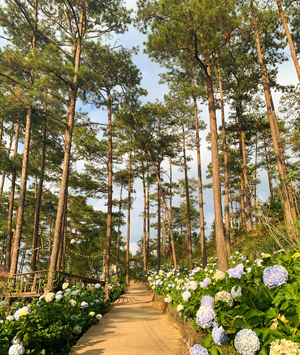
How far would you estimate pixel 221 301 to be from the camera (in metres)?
1.88

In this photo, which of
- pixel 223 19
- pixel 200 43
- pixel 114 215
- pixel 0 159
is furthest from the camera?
pixel 114 215

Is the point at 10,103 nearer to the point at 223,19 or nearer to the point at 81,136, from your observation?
the point at 81,136

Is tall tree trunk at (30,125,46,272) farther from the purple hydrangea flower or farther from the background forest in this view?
the purple hydrangea flower

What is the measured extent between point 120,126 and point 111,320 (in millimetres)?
9940

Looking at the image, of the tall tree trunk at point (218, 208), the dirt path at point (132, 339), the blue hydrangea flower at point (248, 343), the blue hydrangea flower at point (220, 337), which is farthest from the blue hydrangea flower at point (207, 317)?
the tall tree trunk at point (218, 208)

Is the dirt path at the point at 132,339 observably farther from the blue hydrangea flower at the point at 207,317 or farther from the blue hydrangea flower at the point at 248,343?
the blue hydrangea flower at the point at 248,343

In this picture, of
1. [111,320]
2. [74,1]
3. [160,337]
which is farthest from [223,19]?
[111,320]

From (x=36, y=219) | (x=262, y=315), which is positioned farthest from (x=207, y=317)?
(x=36, y=219)

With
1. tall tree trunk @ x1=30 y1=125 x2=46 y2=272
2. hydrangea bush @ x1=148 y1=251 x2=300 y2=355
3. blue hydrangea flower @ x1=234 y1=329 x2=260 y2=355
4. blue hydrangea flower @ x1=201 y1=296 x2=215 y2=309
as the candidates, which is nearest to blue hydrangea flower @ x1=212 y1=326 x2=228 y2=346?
hydrangea bush @ x1=148 y1=251 x2=300 y2=355

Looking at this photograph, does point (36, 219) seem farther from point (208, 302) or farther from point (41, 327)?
point (208, 302)

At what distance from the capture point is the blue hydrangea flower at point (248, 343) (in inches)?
51.1

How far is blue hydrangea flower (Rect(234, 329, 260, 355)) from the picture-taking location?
1.30m

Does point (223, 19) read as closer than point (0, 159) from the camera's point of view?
Yes

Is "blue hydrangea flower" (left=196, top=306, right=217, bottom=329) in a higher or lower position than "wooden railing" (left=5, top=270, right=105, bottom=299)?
higher
